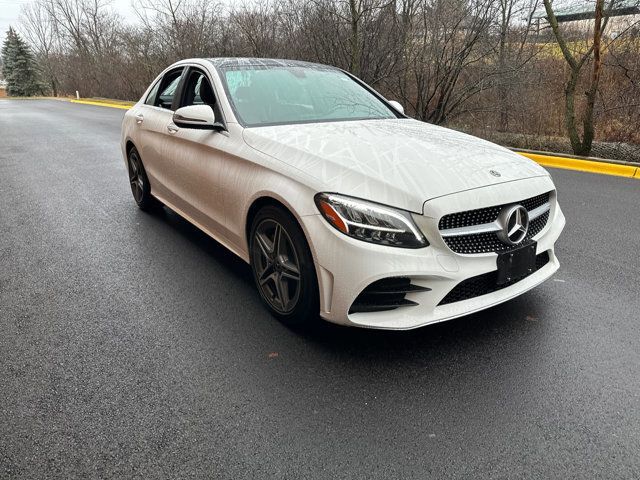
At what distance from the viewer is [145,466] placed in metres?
1.93

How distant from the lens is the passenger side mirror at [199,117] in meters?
3.29

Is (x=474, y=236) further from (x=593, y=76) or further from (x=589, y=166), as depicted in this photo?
(x=593, y=76)

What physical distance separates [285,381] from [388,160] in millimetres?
1314

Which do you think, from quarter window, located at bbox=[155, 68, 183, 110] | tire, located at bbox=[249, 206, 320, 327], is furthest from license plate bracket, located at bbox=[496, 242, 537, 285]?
quarter window, located at bbox=[155, 68, 183, 110]

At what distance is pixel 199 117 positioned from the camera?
10.9 ft

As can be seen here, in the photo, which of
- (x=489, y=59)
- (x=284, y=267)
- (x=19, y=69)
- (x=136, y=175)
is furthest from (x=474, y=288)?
(x=19, y=69)

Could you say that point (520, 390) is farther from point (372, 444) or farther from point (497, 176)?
point (497, 176)

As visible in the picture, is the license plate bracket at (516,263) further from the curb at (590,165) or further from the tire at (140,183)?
the curb at (590,165)

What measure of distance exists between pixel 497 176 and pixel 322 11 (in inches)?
514

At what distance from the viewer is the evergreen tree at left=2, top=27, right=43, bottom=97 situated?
55.6 metres

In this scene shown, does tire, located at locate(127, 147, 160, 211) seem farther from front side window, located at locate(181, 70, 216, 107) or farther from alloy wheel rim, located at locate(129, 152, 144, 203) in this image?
front side window, located at locate(181, 70, 216, 107)

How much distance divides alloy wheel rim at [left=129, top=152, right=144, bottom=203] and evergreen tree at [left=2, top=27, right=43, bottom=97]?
6170 centimetres

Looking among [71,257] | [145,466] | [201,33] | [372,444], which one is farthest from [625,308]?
[201,33]

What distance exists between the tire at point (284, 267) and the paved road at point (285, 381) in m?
0.16
